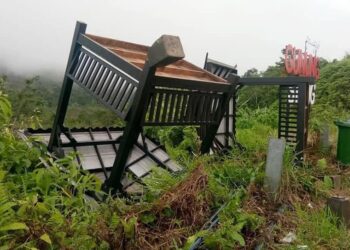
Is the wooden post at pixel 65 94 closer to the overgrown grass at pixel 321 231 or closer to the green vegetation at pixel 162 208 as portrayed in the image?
the green vegetation at pixel 162 208

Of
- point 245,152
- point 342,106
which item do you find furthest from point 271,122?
point 245,152

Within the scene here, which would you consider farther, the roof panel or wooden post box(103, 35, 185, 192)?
the roof panel

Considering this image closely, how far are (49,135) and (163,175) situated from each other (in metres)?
1.62

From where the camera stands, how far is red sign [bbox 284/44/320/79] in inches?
219

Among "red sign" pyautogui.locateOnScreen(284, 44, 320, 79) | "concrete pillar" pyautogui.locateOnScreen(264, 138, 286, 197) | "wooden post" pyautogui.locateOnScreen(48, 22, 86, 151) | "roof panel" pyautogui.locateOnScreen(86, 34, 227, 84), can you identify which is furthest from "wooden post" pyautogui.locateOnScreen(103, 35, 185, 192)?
"red sign" pyautogui.locateOnScreen(284, 44, 320, 79)

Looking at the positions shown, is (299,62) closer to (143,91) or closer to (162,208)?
(143,91)

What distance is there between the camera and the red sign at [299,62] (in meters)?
5.57

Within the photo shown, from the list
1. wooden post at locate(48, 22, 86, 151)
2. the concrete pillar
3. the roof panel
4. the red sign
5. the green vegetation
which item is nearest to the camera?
the green vegetation

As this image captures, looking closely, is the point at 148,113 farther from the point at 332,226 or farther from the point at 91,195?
the point at 332,226

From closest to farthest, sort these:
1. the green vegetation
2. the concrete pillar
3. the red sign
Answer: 1. the green vegetation
2. the concrete pillar
3. the red sign

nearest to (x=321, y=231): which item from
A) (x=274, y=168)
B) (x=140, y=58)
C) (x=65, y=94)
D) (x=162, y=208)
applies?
(x=274, y=168)

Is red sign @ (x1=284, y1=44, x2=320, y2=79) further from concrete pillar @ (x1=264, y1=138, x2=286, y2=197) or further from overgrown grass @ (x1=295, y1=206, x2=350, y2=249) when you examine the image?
overgrown grass @ (x1=295, y1=206, x2=350, y2=249)

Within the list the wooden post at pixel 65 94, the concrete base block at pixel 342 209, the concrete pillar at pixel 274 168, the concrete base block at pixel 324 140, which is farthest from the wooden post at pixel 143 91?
the concrete base block at pixel 324 140

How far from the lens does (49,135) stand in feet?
13.8
